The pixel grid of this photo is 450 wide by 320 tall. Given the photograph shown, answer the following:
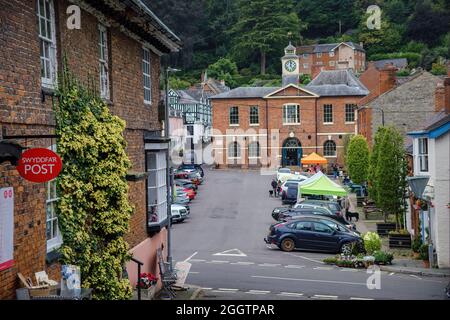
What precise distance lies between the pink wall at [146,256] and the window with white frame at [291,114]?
50183mm

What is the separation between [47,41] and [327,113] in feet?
195

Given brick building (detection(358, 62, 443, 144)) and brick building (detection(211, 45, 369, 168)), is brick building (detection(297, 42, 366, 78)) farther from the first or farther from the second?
brick building (detection(358, 62, 443, 144))

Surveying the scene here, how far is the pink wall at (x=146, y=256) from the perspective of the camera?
1627 centimetres

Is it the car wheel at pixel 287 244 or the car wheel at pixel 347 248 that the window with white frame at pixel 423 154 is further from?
the car wheel at pixel 287 244

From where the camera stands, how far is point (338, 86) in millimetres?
69438

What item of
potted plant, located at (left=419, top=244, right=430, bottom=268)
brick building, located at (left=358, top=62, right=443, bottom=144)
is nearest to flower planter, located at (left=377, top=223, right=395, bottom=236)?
potted plant, located at (left=419, top=244, right=430, bottom=268)

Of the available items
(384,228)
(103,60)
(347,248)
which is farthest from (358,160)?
(103,60)

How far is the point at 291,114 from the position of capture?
6950cm

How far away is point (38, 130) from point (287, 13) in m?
112

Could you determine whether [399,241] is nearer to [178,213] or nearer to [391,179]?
[391,179]

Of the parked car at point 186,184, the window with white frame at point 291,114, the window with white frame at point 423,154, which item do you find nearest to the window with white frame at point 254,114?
the window with white frame at point 291,114

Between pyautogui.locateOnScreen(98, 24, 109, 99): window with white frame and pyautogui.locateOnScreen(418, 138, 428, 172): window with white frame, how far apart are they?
17831mm

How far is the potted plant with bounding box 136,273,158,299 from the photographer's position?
16.6 meters
